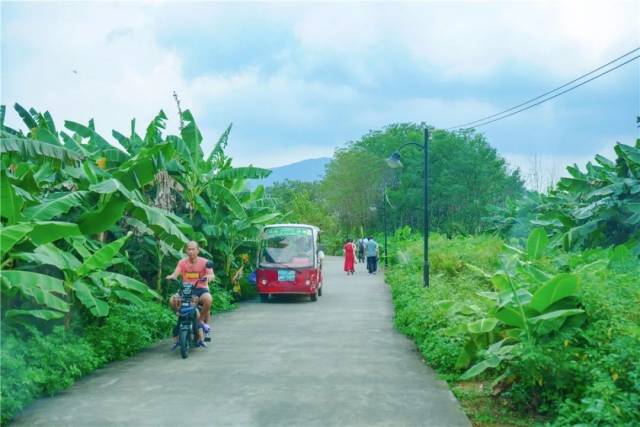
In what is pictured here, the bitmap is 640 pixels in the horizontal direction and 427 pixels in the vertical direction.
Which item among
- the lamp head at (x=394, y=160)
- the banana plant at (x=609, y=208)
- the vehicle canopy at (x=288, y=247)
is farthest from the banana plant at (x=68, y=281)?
the banana plant at (x=609, y=208)

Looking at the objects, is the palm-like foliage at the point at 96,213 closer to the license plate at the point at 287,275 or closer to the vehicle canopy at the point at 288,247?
the vehicle canopy at the point at 288,247

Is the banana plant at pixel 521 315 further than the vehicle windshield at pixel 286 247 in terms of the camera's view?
No

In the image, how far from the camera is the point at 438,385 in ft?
28.3

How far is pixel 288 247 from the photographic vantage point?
822 inches

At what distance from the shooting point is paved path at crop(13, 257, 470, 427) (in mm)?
7094

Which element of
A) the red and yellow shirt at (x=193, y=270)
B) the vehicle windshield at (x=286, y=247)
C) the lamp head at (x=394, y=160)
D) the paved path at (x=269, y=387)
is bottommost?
the paved path at (x=269, y=387)

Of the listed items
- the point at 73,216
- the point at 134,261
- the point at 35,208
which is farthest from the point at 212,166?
the point at 35,208

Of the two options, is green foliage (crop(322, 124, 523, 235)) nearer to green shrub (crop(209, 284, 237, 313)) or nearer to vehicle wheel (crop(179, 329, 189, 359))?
green shrub (crop(209, 284, 237, 313))

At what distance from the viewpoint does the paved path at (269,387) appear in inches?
279

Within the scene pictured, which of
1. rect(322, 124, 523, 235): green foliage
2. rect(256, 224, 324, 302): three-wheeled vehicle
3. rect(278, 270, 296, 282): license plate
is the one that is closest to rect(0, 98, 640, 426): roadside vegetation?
rect(256, 224, 324, 302): three-wheeled vehicle

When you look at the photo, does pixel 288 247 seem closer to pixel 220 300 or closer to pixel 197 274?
pixel 220 300

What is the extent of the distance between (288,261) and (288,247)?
0.47 m

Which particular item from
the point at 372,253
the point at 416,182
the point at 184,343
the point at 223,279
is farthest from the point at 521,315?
the point at 416,182

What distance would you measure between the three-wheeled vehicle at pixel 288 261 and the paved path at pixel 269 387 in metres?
6.35
